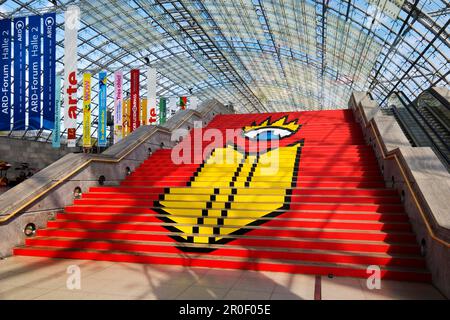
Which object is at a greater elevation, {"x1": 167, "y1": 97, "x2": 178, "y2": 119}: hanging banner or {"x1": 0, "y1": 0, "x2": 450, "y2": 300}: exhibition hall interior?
{"x1": 167, "y1": 97, "x2": 178, "y2": 119}: hanging banner

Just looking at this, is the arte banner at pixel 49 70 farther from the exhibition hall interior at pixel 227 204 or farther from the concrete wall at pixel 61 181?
the concrete wall at pixel 61 181

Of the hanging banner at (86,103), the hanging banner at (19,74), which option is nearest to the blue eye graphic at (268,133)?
the hanging banner at (19,74)

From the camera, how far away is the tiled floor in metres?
4.36

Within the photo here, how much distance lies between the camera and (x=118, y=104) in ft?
70.2

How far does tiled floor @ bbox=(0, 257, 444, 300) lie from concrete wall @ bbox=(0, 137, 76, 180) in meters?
15.6

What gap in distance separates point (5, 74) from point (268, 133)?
9.01m

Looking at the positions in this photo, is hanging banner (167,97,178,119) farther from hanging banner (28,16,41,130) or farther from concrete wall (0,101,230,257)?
concrete wall (0,101,230,257)

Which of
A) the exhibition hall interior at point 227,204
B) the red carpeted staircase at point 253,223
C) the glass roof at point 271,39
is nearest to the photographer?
the exhibition hall interior at point 227,204

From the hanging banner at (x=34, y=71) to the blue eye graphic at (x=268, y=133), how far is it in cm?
682

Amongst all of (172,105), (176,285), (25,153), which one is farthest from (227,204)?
(172,105)

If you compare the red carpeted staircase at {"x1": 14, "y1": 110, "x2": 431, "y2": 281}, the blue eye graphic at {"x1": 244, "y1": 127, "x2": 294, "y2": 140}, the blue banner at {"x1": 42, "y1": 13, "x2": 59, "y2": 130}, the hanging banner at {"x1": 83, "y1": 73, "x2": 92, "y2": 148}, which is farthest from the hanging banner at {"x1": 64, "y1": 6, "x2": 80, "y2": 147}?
the blue eye graphic at {"x1": 244, "y1": 127, "x2": 294, "y2": 140}

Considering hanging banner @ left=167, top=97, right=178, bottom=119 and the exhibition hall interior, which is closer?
the exhibition hall interior

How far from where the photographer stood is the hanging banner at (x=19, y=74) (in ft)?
35.1

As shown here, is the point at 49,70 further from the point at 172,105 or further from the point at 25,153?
the point at 172,105
